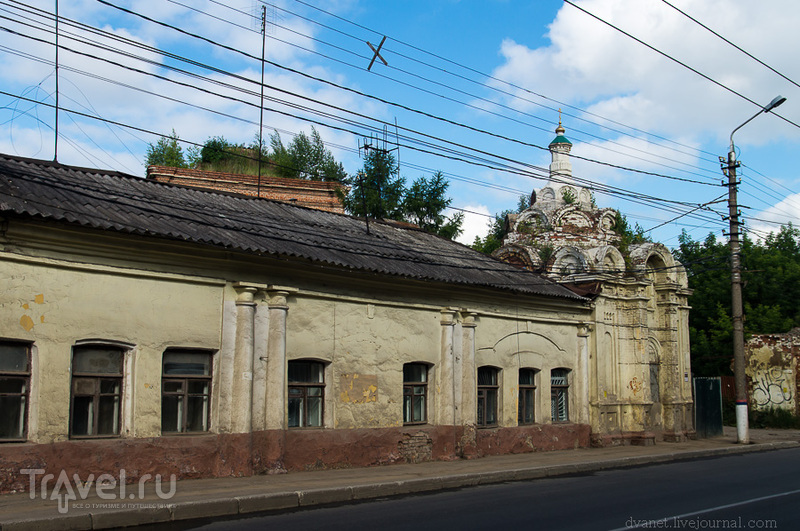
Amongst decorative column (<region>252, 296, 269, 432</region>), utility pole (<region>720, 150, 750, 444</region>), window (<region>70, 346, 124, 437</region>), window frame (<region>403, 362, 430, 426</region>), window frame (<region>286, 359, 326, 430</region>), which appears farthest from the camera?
utility pole (<region>720, 150, 750, 444</region>)

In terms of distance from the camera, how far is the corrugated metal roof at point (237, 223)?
12023 millimetres

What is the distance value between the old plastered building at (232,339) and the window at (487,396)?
4 cm

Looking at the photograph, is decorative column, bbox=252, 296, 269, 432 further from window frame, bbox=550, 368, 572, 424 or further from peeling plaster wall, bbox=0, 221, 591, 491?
window frame, bbox=550, 368, 572, 424

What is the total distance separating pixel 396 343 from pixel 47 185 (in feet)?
24.8

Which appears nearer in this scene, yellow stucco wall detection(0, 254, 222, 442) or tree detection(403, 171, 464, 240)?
yellow stucco wall detection(0, 254, 222, 442)

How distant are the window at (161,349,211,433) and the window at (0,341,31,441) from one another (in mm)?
2209

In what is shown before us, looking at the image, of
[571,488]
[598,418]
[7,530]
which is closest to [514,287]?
[598,418]

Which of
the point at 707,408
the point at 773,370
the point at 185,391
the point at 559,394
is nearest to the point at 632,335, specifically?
the point at 559,394

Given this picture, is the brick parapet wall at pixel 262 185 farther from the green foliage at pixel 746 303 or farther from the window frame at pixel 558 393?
the green foliage at pixel 746 303

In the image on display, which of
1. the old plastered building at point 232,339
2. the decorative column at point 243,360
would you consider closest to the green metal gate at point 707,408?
the old plastered building at point 232,339

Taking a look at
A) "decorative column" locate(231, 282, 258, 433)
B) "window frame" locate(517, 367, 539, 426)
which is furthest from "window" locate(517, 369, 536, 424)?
"decorative column" locate(231, 282, 258, 433)

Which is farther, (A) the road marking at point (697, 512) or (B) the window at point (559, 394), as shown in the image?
(B) the window at point (559, 394)

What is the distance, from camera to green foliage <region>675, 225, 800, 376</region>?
39.1 metres

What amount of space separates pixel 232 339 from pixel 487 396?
7.69 meters
